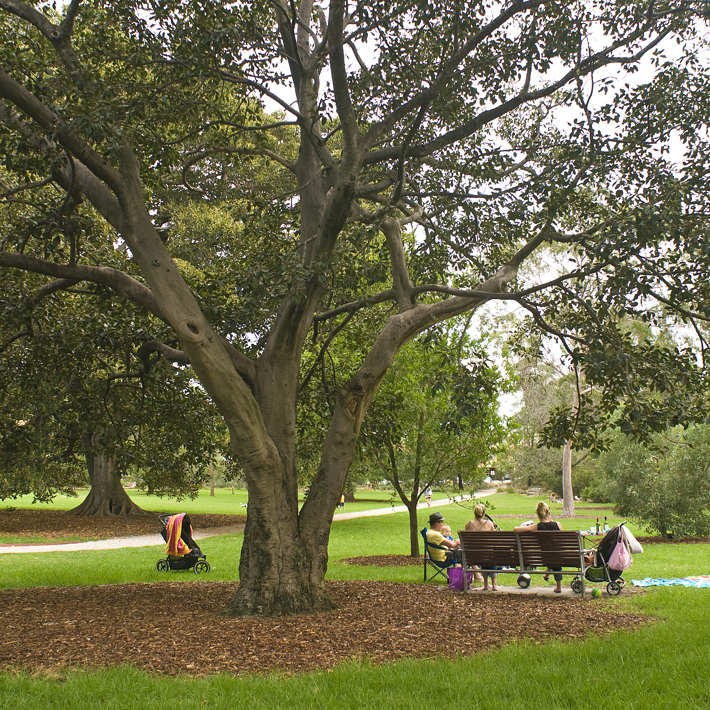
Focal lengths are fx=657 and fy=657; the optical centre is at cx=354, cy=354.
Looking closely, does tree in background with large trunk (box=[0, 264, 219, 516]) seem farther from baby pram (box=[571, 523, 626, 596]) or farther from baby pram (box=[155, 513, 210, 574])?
baby pram (box=[571, 523, 626, 596])

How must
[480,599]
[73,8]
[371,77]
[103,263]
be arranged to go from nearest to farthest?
[73,8] → [371,77] → [480,599] → [103,263]

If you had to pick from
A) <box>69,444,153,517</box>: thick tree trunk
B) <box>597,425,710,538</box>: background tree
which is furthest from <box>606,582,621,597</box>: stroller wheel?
<box>69,444,153,517</box>: thick tree trunk

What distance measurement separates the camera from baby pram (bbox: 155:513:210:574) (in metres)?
11.8

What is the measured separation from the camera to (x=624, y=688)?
436 cm

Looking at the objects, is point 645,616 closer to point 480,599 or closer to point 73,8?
point 480,599

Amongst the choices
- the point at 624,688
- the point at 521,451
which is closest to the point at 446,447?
the point at 624,688

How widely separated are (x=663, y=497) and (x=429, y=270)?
476 inches

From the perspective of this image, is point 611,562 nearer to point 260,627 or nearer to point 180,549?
point 260,627

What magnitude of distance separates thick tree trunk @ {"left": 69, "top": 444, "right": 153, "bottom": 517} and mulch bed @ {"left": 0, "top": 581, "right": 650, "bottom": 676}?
19.0 meters

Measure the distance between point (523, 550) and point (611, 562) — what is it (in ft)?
4.29

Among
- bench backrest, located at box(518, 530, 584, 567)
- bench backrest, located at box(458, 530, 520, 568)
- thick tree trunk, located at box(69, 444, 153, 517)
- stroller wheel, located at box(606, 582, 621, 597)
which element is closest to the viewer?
bench backrest, located at box(518, 530, 584, 567)

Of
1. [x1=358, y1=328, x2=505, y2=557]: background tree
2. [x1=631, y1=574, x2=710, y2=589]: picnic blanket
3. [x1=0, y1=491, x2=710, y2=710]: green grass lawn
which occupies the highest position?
[x1=358, y1=328, x2=505, y2=557]: background tree

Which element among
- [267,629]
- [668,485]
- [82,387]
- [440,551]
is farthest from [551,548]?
[668,485]

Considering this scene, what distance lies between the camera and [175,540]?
38.7 ft
